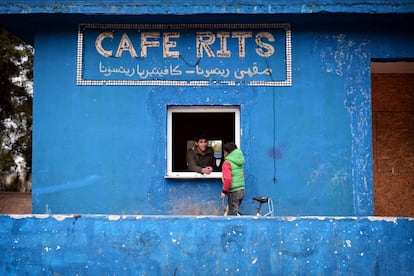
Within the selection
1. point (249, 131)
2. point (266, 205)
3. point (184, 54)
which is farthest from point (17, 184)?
point (266, 205)

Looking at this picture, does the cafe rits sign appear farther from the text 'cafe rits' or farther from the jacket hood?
the jacket hood

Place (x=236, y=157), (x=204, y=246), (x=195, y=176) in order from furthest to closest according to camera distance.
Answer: (x=195, y=176)
(x=236, y=157)
(x=204, y=246)

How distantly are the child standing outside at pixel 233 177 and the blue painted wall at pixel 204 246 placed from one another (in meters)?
1.50

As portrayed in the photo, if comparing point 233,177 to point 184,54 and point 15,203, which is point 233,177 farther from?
point 15,203

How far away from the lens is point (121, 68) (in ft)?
29.0

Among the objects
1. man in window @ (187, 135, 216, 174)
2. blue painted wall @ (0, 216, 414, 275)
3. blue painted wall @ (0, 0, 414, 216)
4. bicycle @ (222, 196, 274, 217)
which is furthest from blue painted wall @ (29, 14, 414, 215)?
blue painted wall @ (0, 216, 414, 275)

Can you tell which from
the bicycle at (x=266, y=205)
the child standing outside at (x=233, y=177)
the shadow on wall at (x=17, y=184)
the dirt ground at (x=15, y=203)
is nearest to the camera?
the child standing outside at (x=233, y=177)

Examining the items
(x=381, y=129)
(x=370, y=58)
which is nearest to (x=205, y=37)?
(x=370, y=58)

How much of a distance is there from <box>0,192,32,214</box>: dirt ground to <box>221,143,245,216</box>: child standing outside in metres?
8.40

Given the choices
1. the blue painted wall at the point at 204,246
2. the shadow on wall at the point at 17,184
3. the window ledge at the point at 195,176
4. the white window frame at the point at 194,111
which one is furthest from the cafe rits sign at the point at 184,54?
the shadow on wall at the point at 17,184

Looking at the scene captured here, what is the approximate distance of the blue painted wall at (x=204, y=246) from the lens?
257 inches

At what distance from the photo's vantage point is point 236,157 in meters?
8.11

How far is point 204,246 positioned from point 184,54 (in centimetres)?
366

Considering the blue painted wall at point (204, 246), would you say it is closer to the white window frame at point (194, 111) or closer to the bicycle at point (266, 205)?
the bicycle at point (266, 205)
